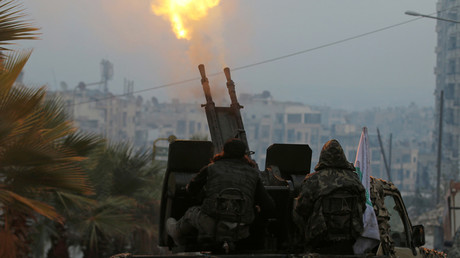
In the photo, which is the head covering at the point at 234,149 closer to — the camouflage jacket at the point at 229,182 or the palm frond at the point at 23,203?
the camouflage jacket at the point at 229,182

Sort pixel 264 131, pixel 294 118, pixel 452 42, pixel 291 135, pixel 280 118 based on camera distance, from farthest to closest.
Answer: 1. pixel 264 131
2. pixel 280 118
3. pixel 294 118
4. pixel 291 135
5. pixel 452 42

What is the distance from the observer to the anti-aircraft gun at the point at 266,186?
8.94m

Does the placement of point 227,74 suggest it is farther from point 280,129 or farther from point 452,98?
point 280,129

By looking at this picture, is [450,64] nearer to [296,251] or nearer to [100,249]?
[100,249]

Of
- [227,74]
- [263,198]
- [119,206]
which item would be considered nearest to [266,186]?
[263,198]

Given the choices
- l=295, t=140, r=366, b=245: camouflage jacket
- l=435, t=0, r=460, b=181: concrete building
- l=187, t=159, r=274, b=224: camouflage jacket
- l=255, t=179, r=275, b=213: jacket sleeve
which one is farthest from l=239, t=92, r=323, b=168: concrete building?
l=187, t=159, r=274, b=224: camouflage jacket

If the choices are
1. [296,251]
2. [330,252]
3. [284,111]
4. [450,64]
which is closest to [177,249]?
[296,251]

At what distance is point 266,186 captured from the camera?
912 centimetres

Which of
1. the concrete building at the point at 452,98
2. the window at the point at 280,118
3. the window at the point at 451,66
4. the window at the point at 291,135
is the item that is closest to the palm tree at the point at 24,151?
the concrete building at the point at 452,98

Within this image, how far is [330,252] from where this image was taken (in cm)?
804

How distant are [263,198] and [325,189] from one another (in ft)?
1.98

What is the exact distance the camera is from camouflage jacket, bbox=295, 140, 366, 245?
7852 millimetres

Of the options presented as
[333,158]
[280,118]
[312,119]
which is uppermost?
[312,119]

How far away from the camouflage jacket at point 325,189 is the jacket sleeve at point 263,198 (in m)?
0.26
